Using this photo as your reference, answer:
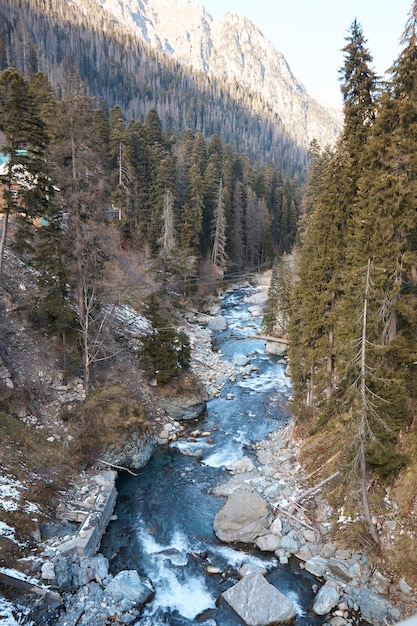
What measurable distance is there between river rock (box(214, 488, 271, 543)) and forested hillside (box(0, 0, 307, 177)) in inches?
4426

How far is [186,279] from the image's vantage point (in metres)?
47.3

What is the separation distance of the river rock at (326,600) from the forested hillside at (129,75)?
116402 millimetres

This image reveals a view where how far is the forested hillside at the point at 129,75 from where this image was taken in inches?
4891

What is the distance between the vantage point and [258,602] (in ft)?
38.3

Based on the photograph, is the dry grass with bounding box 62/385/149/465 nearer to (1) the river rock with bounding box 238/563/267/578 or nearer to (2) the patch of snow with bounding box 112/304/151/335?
(1) the river rock with bounding box 238/563/267/578

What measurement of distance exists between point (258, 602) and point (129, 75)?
16312 cm

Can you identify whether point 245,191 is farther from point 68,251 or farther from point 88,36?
point 88,36

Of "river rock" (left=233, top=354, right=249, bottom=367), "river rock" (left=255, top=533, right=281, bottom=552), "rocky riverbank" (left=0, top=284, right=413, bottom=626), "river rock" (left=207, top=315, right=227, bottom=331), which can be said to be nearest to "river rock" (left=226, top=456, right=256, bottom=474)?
"rocky riverbank" (left=0, top=284, right=413, bottom=626)

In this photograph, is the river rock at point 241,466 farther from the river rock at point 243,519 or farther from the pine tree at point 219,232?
the pine tree at point 219,232

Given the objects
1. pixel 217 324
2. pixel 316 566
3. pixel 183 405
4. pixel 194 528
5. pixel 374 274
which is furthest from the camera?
pixel 217 324

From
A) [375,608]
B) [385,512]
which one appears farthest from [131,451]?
[375,608]

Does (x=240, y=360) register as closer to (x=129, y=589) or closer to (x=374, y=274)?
(x=374, y=274)

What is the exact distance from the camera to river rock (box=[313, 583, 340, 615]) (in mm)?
11672

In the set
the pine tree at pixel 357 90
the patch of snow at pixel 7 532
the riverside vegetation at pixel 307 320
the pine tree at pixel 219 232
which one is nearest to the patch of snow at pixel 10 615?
the riverside vegetation at pixel 307 320
